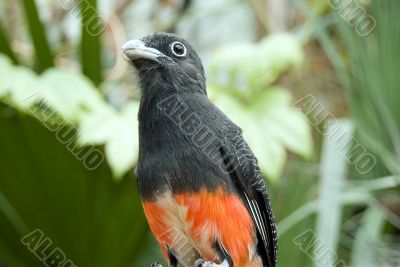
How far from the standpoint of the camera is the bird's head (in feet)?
7.50

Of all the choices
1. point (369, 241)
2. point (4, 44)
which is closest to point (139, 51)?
point (4, 44)

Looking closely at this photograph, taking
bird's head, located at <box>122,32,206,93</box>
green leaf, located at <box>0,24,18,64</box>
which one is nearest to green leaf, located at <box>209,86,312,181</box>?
bird's head, located at <box>122,32,206,93</box>

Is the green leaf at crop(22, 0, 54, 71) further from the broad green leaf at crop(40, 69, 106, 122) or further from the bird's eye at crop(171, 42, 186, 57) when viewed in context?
the bird's eye at crop(171, 42, 186, 57)

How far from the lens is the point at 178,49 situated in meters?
2.39

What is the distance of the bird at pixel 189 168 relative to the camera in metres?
2.18

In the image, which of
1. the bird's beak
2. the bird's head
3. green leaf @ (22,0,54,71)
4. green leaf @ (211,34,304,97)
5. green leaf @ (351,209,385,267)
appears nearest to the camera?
the bird's beak

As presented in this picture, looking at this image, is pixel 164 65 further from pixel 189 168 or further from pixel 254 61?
pixel 254 61

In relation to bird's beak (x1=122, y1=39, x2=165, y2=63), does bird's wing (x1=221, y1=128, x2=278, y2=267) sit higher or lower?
lower

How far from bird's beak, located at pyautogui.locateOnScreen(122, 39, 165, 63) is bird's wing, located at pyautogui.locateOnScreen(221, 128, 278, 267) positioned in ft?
1.17

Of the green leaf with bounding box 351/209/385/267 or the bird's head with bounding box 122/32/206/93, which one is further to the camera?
the green leaf with bounding box 351/209/385/267

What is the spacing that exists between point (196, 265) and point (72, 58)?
3.10 meters

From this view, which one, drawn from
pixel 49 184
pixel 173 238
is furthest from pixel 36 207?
pixel 173 238

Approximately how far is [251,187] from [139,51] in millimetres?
620

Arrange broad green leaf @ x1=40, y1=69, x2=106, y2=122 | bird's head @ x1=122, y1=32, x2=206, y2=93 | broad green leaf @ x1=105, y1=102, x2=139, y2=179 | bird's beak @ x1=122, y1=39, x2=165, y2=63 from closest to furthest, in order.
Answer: bird's beak @ x1=122, y1=39, x2=165, y2=63, bird's head @ x1=122, y1=32, x2=206, y2=93, broad green leaf @ x1=105, y1=102, x2=139, y2=179, broad green leaf @ x1=40, y1=69, x2=106, y2=122
